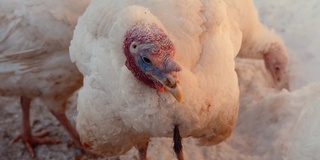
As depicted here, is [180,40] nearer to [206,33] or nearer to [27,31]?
[206,33]

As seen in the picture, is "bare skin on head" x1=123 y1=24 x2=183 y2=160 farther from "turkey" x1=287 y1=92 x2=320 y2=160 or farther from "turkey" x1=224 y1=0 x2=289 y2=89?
"turkey" x1=224 y1=0 x2=289 y2=89

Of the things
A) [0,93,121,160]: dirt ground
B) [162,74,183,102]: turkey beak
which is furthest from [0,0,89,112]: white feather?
[162,74,183,102]: turkey beak

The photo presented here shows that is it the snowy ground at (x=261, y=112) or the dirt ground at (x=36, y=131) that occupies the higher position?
the snowy ground at (x=261, y=112)

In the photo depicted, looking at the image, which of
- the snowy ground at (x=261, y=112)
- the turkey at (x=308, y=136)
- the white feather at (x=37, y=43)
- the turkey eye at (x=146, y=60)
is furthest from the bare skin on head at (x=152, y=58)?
the snowy ground at (x=261, y=112)

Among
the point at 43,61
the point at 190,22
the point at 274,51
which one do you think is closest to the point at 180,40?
the point at 190,22

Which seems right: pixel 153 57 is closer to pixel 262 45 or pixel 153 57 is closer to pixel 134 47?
pixel 134 47

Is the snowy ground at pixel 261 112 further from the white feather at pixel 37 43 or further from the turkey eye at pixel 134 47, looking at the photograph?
the turkey eye at pixel 134 47
